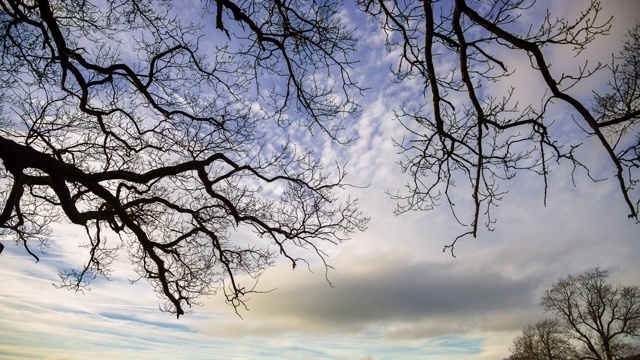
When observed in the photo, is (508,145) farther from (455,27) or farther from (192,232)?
(192,232)

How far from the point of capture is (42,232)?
886 cm

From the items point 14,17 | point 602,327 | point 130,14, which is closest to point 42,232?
point 14,17

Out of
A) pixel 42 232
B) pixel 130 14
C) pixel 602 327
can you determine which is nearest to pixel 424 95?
pixel 130 14

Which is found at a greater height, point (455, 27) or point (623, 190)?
point (455, 27)

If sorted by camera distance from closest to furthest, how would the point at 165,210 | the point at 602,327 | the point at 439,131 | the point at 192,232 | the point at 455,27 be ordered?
1. the point at 455,27
2. the point at 439,131
3. the point at 192,232
4. the point at 165,210
5. the point at 602,327

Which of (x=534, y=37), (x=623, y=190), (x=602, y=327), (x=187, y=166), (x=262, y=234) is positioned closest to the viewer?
(x=623, y=190)

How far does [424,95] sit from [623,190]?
7.46 ft

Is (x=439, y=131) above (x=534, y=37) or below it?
below

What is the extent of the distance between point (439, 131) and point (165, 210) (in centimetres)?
687

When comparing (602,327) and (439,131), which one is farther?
(602,327)

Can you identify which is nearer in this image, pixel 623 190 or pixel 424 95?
pixel 623 190

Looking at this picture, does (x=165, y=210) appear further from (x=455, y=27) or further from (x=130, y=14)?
(x=455, y=27)

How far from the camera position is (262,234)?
287 inches

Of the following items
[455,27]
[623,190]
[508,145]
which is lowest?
[623,190]
